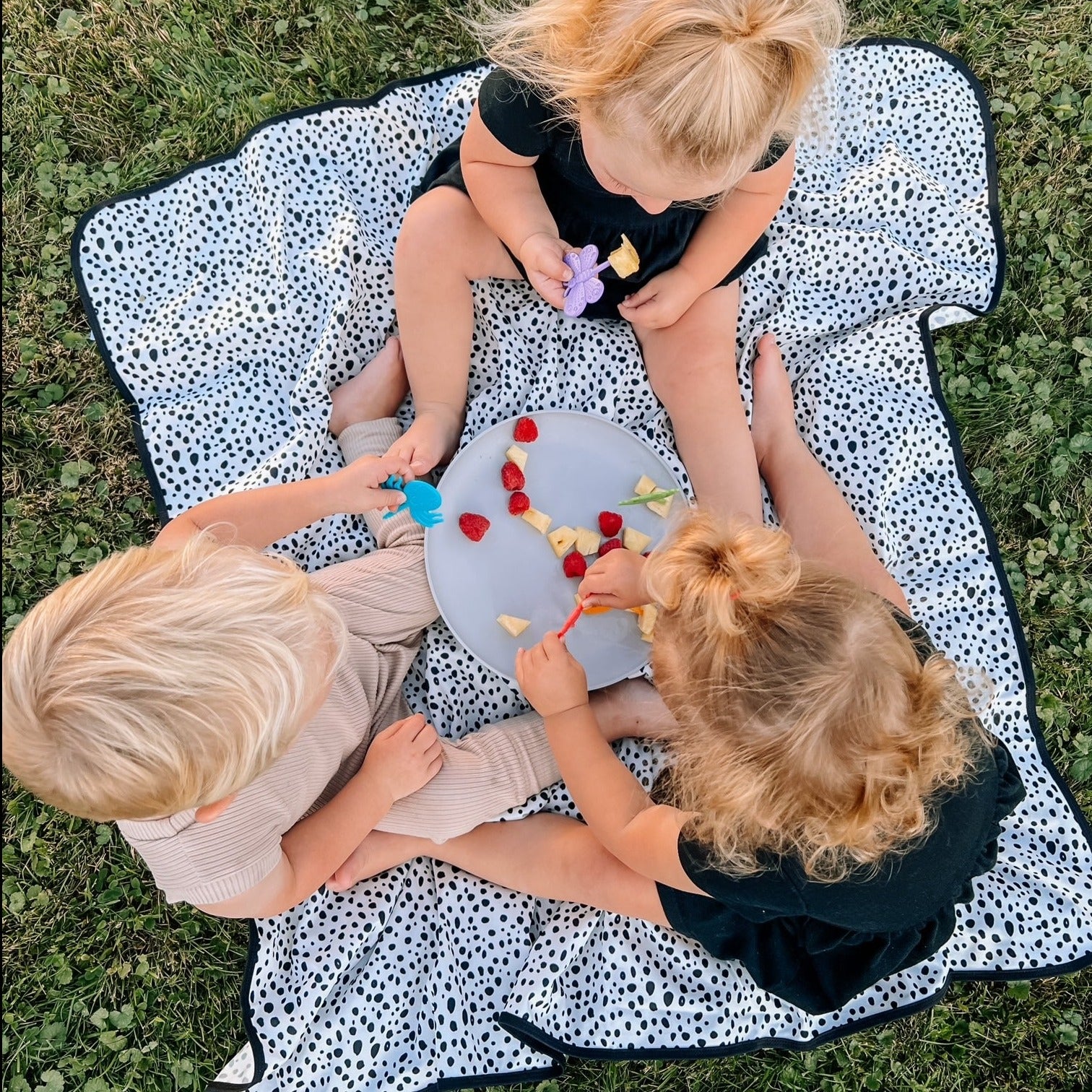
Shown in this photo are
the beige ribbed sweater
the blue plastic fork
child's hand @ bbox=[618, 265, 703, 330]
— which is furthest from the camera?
child's hand @ bbox=[618, 265, 703, 330]

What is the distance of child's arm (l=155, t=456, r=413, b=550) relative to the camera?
5.36 feet

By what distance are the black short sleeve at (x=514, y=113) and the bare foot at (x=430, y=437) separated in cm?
52

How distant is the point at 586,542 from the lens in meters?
1.79

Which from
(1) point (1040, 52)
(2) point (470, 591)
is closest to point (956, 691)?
(2) point (470, 591)

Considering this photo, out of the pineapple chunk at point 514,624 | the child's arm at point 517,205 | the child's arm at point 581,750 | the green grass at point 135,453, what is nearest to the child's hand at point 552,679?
the child's arm at point 581,750

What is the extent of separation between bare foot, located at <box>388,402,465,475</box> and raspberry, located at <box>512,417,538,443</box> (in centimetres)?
18

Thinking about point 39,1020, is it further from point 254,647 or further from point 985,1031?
point 985,1031

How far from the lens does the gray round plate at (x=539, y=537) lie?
5.75ft

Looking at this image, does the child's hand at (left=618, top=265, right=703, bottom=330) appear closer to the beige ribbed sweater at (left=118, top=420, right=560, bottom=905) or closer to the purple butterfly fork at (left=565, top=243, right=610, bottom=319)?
the purple butterfly fork at (left=565, top=243, right=610, bottom=319)

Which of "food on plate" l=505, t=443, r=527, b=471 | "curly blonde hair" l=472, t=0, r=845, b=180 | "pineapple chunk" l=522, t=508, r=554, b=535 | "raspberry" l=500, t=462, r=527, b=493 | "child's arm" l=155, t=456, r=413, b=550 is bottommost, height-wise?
"pineapple chunk" l=522, t=508, r=554, b=535

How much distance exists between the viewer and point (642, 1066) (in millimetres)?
1851

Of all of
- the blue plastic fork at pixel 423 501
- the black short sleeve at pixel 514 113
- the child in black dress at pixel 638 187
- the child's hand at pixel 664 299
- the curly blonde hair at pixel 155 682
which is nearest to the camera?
the curly blonde hair at pixel 155 682

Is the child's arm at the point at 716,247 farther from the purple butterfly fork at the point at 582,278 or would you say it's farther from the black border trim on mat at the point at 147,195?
the black border trim on mat at the point at 147,195

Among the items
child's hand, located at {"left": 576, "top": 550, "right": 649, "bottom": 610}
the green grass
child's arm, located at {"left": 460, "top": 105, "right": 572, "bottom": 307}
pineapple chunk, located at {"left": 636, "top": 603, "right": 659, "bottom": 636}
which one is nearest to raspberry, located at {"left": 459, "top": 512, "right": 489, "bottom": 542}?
child's hand, located at {"left": 576, "top": 550, "right": 649, "bottom": 610}
